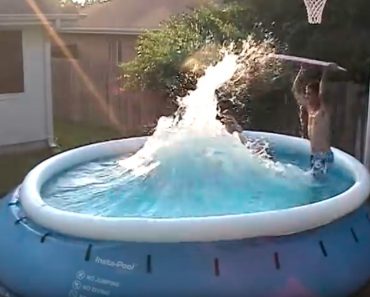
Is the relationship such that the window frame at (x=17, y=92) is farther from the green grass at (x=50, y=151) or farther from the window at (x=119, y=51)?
the window at (x=119, y=51)

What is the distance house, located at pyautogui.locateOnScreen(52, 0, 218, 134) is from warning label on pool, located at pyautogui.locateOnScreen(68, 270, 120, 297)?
8.75 meters

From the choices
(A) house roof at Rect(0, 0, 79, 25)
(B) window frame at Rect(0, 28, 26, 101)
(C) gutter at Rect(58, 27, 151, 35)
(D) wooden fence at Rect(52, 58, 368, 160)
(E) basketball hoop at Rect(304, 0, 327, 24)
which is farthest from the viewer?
(C) gutter at Rect(58, 27, 151, 35)

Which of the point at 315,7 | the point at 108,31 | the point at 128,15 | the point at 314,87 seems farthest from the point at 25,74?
the point at 128,15

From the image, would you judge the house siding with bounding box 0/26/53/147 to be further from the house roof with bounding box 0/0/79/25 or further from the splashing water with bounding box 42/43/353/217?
the splashing water with bounding box 42/43/353/217

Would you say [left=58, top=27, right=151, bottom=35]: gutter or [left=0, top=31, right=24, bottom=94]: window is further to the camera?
[left=58, top=27, right=151, bottom=35]: gutter

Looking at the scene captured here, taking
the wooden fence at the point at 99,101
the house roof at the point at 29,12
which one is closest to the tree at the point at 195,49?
the wooden fence at the point at 99,101

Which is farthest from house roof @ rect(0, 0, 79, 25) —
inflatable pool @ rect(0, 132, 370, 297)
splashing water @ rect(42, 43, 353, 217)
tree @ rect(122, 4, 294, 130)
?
inflatable pool @ rect(0, 132, 370, 297)

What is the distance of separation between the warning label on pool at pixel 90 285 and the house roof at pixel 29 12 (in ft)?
24.3

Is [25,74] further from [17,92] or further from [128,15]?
[128,15]

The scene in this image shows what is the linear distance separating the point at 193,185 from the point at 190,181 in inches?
2.9

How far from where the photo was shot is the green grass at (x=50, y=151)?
976 cm

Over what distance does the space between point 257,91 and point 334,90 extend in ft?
4.02

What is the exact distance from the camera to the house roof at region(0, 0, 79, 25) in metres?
11.6

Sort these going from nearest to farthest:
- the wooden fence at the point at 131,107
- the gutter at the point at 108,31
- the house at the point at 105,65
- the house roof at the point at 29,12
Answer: the wooden fence at the point at 131,107 → the house roof at the point at 29,12 → the house at the point at 105,65 → the gutter at the point at 108,31
